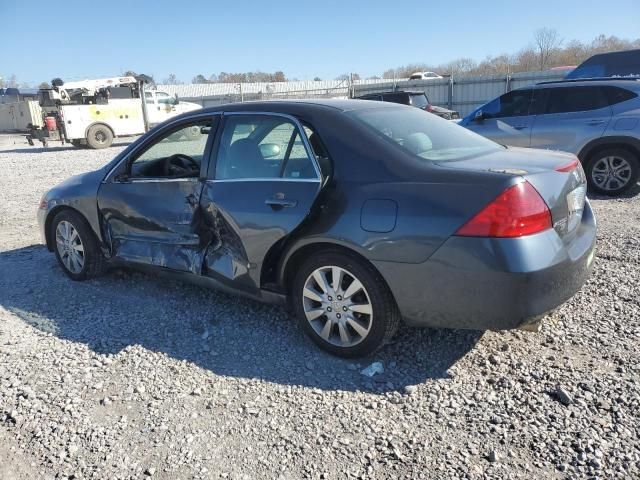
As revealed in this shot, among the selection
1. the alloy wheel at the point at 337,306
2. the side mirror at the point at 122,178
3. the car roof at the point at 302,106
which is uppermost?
the car roof at the point at 302,106

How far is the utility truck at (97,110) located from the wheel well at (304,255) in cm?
1985

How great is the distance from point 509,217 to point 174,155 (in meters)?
3.05

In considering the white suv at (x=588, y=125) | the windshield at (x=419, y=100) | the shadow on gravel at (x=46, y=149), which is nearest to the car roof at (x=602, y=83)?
the white suv at (x=588, y=125)

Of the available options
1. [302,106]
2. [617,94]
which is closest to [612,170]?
[617,94]

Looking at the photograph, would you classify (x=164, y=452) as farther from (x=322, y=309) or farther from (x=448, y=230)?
(x=448, y=230)

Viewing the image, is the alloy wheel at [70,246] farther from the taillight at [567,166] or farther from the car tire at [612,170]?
the car tire at [612,170]

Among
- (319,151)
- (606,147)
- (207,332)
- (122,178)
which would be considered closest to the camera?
(319,151)

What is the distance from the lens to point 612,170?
7.66 metres

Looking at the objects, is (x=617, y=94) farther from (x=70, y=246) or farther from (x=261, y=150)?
(x=70, y=246)

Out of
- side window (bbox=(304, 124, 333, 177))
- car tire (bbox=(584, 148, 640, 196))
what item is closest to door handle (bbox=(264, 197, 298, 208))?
side window (bbox=(304, 124, 333, 177))

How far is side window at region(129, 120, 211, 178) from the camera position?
4145 millimetres

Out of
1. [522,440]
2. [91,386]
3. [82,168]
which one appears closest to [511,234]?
[522,440]

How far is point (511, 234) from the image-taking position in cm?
268

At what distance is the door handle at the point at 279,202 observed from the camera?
10.9 feet
